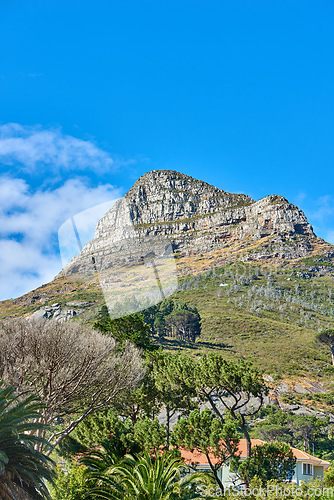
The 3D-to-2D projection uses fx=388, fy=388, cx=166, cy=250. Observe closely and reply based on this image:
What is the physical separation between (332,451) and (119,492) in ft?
98.0

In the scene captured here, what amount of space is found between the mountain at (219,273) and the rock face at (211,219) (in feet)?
1.18

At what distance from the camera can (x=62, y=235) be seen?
31.8ft

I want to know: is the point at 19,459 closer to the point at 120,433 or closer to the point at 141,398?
the point at 120,433

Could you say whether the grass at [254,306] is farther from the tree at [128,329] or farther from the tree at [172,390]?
the tree at [172,390]

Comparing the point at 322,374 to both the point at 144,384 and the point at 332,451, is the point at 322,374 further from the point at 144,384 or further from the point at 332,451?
the point at 144,384

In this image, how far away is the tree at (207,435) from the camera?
12789mm

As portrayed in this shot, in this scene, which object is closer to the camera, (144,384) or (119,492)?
(119,492)

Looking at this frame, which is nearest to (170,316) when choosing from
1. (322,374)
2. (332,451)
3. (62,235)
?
(322,374)

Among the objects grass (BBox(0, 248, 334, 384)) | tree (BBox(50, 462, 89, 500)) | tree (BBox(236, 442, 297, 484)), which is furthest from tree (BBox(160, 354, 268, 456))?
grass (BBox(0, 248, 334, 384))

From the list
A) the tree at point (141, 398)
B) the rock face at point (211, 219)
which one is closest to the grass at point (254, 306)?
the rock face at point (211, 219)

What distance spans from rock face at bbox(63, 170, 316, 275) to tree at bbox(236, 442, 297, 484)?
50.0 meters

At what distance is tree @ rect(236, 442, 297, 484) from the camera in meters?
12.8

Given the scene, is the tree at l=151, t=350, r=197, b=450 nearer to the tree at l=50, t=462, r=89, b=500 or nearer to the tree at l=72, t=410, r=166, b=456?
the tree at l=72, t=410, r=166, b=456

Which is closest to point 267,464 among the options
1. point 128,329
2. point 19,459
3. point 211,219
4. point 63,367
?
point 63,367
